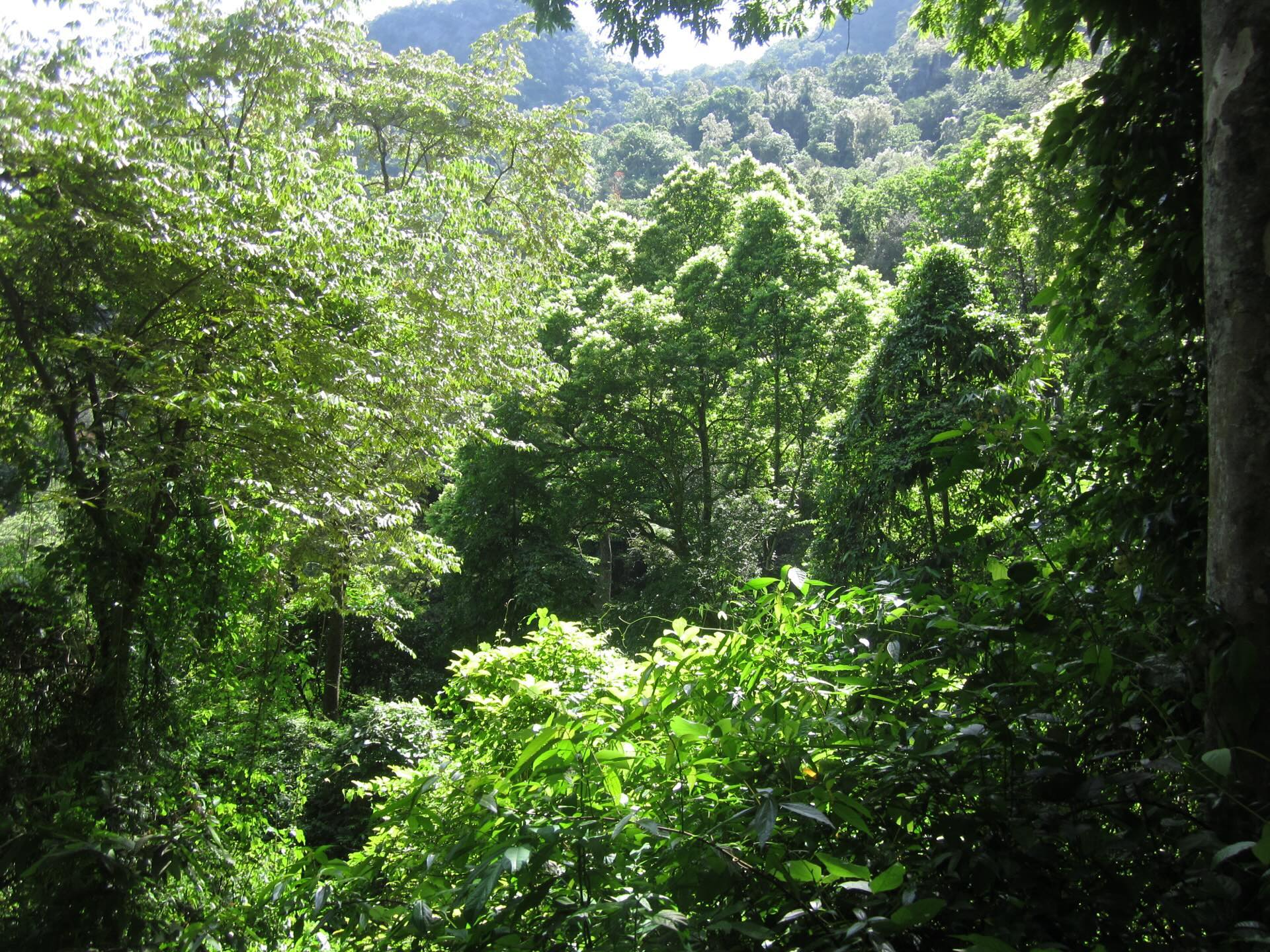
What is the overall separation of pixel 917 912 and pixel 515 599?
4.74 meters

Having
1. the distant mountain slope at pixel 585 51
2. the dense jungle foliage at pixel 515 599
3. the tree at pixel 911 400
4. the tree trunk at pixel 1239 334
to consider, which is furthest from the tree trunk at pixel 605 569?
the distant mountain slope at pixel 585 51

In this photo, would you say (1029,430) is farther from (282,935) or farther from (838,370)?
(838,370)

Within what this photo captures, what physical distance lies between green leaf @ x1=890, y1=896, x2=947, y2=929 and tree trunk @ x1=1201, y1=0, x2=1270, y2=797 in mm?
664

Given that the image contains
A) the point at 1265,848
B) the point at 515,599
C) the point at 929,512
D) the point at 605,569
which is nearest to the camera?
the point at 1265,848

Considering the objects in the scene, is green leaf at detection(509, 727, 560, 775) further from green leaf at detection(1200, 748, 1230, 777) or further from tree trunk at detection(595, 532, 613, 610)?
tree trunk at detection(595, 532, 613, 610)

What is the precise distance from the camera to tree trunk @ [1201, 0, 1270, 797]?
128 centimetres

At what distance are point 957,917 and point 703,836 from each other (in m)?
0.31

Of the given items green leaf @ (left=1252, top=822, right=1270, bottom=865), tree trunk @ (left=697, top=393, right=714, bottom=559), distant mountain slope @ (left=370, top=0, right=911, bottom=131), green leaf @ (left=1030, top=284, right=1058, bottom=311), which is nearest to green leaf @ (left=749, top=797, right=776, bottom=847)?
green leaf @ (left=1252, top=822, right=1270, bottom=865)

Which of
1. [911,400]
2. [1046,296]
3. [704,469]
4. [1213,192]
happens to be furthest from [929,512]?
[704,469]

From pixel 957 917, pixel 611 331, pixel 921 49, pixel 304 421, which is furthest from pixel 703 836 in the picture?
pixel 921 49

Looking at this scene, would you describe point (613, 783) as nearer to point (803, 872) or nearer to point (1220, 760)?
point (803, 872)

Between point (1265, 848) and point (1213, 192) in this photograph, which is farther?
point (1213, 192)

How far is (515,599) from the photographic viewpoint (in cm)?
547

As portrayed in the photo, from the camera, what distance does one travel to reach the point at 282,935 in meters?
2.35
